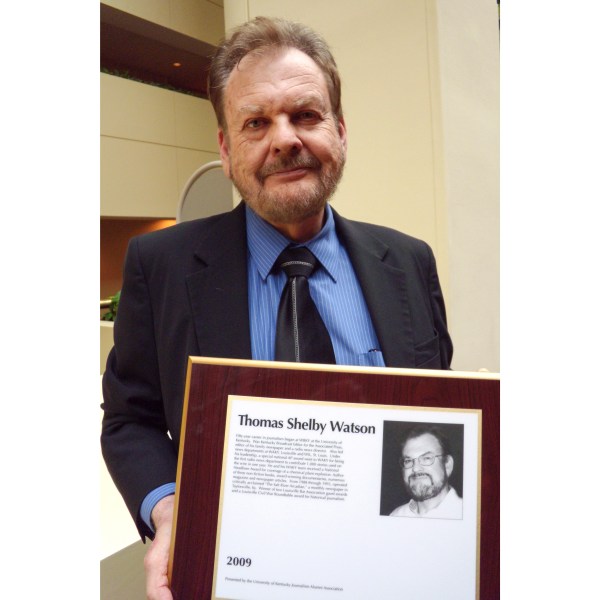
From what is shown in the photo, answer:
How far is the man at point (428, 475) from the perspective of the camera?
768 mm

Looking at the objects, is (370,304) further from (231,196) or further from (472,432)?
(231,196)

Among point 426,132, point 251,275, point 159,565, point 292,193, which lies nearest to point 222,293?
point 251,275

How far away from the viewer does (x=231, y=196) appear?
3775 mm

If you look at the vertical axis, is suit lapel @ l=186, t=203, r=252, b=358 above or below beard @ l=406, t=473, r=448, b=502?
above

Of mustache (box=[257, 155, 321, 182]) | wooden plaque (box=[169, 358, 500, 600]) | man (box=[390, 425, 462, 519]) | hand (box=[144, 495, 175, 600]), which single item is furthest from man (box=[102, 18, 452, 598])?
man (box=[390, 425, 462, 519])

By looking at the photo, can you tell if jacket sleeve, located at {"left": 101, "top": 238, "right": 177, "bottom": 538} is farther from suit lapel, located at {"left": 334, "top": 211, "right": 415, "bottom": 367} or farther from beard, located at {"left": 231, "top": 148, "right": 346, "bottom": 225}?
suit lapel, located at {"left": 334, "top": 211, "right": 415, "bottom": 367}

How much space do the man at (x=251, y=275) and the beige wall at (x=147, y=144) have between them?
20.8 feet

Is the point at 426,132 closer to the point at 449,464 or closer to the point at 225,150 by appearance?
the point at 225,150

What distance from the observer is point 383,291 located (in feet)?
4.11

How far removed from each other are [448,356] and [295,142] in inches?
26.7

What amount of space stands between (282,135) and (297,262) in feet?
0.89

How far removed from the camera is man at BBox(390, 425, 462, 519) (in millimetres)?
768

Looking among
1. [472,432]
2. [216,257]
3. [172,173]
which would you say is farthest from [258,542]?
[172,173]

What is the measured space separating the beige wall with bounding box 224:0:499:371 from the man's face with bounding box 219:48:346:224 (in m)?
1.74
